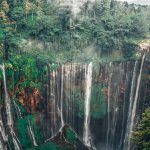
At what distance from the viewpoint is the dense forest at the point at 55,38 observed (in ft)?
62.2

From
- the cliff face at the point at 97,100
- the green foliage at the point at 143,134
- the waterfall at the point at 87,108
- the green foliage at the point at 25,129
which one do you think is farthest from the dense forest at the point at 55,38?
the green foliage at the point at 143,134

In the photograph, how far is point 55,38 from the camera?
67.1 feet

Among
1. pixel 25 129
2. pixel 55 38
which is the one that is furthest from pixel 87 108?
pixel 55 38

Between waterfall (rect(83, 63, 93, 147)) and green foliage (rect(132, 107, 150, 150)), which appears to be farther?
waterfall (rect(83, 63, 93, 147))

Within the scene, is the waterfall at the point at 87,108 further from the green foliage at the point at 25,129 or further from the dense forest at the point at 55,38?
the green foliage at the point at 25,129

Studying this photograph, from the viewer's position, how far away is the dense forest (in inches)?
746

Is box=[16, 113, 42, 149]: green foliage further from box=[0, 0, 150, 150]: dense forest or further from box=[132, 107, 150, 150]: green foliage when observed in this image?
box=[132, 107, 150, 150]: green foliage

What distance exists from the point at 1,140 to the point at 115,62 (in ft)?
23.3

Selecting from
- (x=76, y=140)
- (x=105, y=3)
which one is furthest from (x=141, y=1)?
(x=76, y=140)

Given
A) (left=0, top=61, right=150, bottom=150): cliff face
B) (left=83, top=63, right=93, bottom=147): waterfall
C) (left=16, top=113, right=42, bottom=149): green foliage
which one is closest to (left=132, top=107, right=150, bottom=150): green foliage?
(left=0, top=61, right=150, bottom=150): cliff face

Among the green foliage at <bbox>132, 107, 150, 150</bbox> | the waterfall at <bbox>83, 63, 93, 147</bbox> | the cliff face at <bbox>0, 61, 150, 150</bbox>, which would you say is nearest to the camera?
the green foliage at <bbox>132, 107, 150, 150</bbox>

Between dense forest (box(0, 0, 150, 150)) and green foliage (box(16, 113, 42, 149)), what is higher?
dense forest (box(0, 0, 150, 150))

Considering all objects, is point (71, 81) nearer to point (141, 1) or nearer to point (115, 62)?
point (115, 62)

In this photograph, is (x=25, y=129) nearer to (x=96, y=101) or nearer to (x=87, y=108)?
(x=87, y=108)
